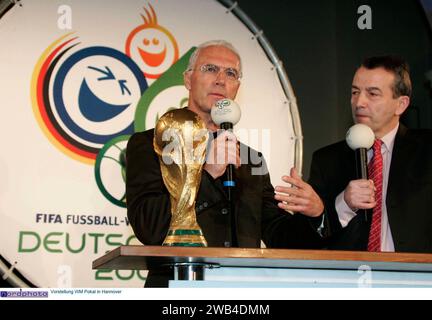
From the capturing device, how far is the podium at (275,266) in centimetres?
176

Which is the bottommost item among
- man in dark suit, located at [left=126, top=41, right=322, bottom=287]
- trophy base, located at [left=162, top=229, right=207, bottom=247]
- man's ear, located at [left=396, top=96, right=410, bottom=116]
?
trophy base, located at [left=162, top=229, right=207, bottom=247]

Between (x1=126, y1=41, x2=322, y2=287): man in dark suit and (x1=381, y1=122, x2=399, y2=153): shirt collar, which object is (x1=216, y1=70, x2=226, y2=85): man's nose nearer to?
(x1=126, y1=41, x2=322, y2=287): man in dark suit

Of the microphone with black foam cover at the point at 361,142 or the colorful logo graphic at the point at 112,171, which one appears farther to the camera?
the colorful logo graphic at the point at 112,171

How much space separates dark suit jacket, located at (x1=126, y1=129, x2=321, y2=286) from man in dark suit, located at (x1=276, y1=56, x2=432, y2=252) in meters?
0.19

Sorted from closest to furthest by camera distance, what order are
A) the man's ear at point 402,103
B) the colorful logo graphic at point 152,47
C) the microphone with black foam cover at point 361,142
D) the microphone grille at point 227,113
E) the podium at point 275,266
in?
the podium at point 275,266 → the microphone grille at point 227,113 → the microphone with black foam cover at point 361,142 → the man's ear at point 402,103 → the colorful logo graphic at point 152,47

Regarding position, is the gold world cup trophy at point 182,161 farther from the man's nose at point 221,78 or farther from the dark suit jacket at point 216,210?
the man's nose at point 221,78

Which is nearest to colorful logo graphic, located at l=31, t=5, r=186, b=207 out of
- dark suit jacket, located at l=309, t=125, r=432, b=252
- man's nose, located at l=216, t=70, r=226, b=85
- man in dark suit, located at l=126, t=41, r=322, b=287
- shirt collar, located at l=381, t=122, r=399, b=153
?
man in dark suit, located at l=126, t=41, r=322, b=287

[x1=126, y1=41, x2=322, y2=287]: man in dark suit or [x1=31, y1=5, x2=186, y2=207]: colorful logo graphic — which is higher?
[x1=31, y1=5, x2=186, y2=207]: colorful logo graphic

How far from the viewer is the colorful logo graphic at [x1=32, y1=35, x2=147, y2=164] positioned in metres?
3.12

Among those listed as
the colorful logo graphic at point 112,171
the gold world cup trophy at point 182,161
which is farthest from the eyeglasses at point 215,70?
the gold world cup trophy at point 182,161

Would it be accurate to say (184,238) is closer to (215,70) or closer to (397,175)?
(215,70)
